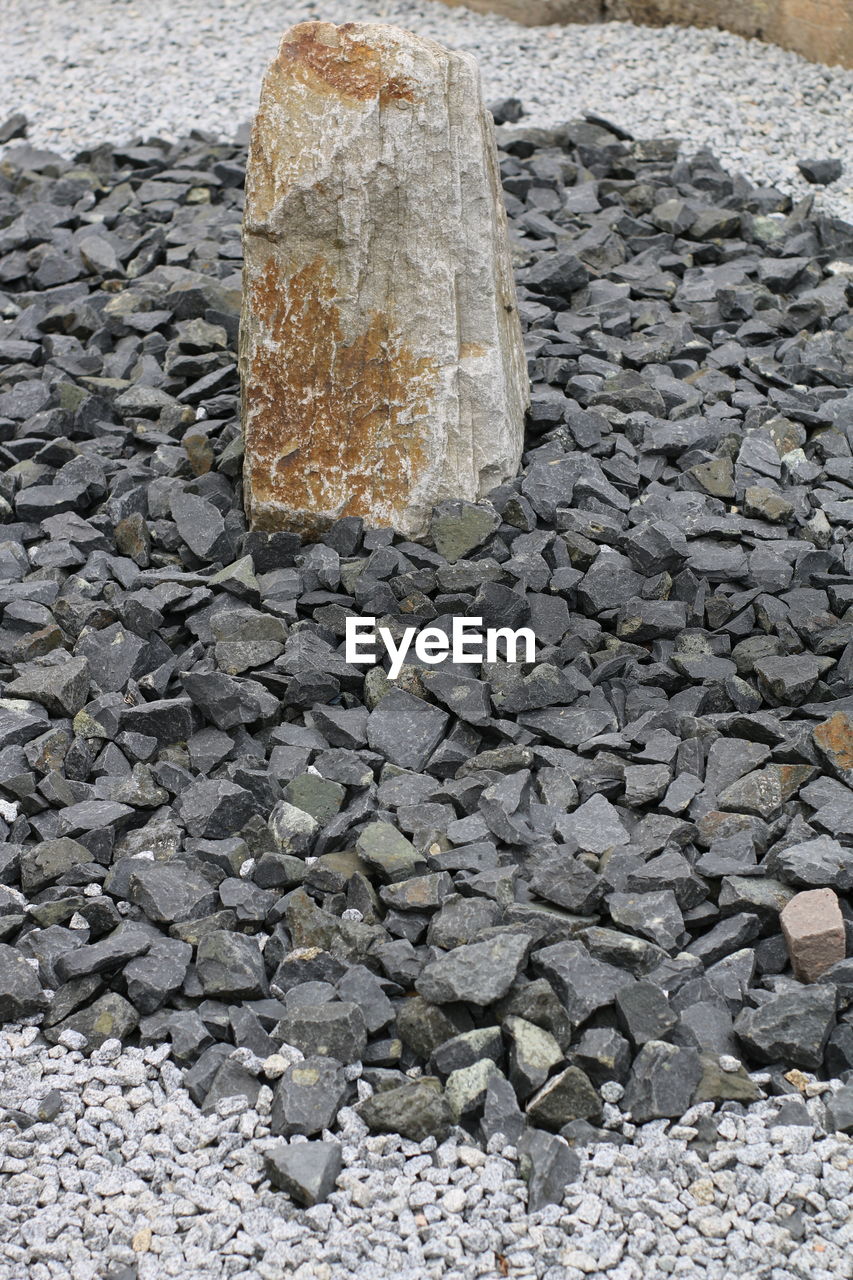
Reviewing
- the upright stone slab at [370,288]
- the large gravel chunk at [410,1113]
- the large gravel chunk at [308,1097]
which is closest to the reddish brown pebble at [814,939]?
the large gravel chunk at [410,1113]

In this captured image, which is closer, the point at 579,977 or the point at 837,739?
the point at 579,977

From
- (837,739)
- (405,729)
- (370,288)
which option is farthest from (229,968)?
(370,288)

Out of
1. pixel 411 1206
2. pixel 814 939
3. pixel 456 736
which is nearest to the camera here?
pixel 411 1206

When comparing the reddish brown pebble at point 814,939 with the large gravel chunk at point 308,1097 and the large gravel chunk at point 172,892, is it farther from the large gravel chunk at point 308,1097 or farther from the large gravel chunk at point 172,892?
the large gravel chunk at point 172,892

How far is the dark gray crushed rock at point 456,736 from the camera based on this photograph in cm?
246

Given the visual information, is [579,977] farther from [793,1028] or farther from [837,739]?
[837,739]

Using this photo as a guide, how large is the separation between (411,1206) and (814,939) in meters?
0.94

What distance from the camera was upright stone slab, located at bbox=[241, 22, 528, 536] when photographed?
11.6ft

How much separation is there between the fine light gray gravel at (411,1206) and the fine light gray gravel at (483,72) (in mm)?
4931

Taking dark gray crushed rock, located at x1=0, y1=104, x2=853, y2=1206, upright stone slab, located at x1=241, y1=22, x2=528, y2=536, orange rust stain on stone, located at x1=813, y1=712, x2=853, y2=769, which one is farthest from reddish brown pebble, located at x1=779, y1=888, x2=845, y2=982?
upright stone slab, located at x1=241, y1=22, x2=528, y2=536

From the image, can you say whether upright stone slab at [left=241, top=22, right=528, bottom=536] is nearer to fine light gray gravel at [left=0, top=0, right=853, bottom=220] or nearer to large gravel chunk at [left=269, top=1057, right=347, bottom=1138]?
large gravel chunk at [left=269, top=1057, right=347, bottom=1138]

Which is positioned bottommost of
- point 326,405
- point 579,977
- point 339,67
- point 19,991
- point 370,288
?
point 19,991

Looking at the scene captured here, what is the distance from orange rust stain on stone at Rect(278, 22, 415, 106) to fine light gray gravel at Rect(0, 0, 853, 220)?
3231 mm

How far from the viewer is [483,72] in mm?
7273
